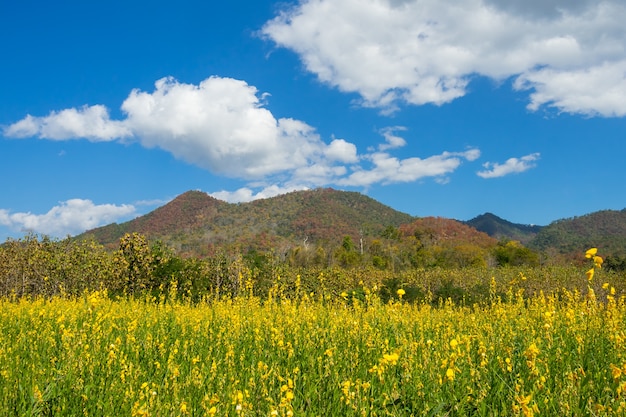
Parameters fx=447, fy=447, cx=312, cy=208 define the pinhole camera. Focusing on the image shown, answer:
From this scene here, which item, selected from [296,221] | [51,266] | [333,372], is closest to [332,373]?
[333,372]

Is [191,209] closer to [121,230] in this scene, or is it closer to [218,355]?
[121,230]

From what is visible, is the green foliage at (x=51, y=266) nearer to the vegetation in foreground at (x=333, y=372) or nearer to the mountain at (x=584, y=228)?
the vegetation in foreground at (x=333, y=372)

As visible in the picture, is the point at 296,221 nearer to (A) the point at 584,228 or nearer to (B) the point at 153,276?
(A) the point at 584,228

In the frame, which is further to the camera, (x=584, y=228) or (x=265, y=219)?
(x=584, y=228)

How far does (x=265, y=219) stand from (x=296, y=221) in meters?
9.95

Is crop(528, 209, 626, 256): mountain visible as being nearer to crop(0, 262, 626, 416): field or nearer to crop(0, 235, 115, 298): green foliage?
crop(0, 235, 115, 298): green foliage

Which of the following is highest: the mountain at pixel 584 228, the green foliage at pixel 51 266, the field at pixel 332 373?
the mountain at pixel 584 228

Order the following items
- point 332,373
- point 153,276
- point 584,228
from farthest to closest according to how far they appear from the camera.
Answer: point 584,228, point 153,276, point 332,373

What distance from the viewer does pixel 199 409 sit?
3131 mm

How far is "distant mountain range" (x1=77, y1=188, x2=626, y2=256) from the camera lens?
9994 centimetres

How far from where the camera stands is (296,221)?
110 meters

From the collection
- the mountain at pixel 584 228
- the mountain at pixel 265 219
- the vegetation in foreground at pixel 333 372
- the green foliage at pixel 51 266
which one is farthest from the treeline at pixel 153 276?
the mountain at pixel 584 228

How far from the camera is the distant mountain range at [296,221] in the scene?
99.9m

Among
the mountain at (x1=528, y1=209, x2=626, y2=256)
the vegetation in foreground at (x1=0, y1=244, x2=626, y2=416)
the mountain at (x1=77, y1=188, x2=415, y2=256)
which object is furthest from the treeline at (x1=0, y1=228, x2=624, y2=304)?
the mountain at (x1=528, y1=209, x2=626, y2=256)
